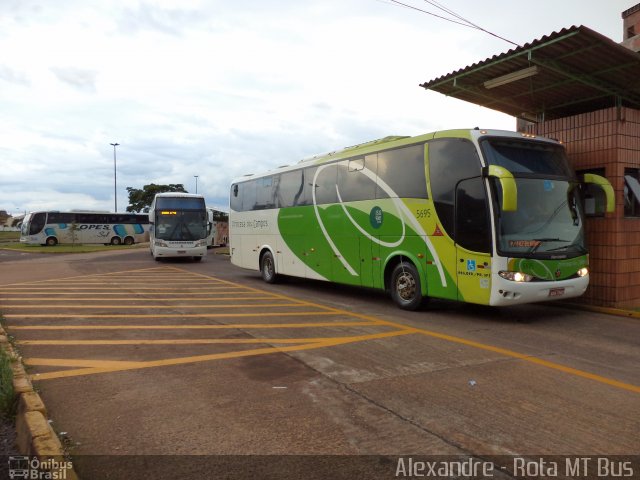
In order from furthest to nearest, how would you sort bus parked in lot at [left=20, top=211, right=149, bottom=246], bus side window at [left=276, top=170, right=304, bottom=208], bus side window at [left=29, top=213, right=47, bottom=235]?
bus parked in lot at [left=20, top=211, right=149, bottom=246] → bus side window at [left=29, top=213, right=47, bottom=235] → bus side window at [left=276, top=170, right=304, bottom=208]

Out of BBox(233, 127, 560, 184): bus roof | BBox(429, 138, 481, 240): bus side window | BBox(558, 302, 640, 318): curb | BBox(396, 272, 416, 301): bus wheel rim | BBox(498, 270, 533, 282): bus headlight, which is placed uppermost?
BBox(233, 127, 560, 184): bus roof

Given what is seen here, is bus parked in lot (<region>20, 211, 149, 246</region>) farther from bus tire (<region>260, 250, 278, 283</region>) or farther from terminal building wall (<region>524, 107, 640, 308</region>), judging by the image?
terminal building wall (<region>524, 107, 640, 308</region>)

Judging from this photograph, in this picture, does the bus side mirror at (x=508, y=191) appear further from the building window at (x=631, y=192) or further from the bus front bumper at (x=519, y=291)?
the building window at (x=631, y=192)

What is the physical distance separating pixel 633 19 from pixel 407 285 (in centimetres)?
3140

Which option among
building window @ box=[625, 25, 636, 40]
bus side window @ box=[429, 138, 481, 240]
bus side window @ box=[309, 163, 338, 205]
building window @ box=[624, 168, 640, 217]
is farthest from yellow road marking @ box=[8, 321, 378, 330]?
building window @ box=[625, 25, 636, 40]

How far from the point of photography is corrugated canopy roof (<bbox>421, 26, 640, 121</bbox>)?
829 centimetres

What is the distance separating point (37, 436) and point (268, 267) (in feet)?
37.5

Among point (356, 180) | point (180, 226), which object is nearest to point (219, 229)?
point (180, 226)

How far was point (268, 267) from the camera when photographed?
1475 cm

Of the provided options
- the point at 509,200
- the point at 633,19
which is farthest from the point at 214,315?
the point at 633,19

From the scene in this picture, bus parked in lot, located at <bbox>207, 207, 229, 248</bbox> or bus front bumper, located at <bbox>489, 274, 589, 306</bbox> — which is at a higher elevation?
bus parked in lot, located at <bbox>207, 207, 229, 248</bbox>

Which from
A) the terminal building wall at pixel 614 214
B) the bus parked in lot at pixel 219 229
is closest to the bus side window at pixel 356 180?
the terminal building wall at pixel 614 214

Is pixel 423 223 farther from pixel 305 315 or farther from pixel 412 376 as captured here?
pixel 412 376

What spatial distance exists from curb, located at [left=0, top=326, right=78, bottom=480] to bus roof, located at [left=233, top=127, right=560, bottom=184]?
23.0 ft
